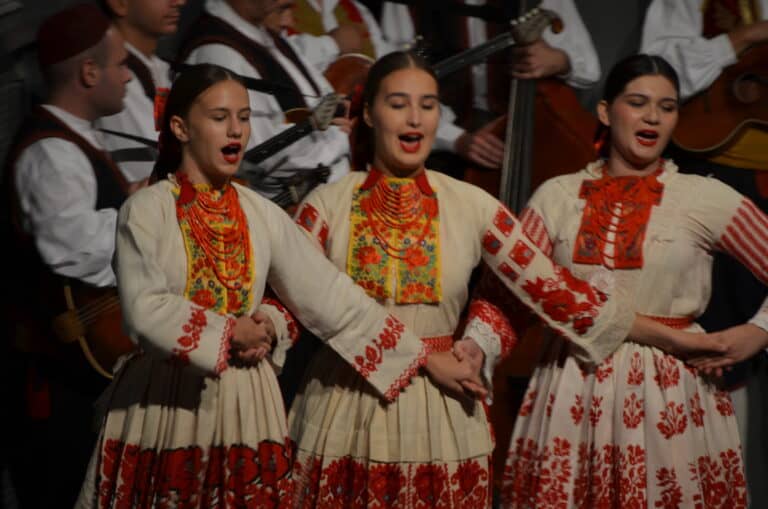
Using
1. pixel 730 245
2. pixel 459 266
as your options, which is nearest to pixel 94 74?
pixel 459 266

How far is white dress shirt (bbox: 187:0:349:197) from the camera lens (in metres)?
3.10

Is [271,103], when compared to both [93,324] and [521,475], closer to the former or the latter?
[93,324]

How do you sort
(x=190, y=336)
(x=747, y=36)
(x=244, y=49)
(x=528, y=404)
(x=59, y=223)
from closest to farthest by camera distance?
(x=190, y=336)
(x=528, y=404)
(x=59, y=223)
(x=244, y=49)
(x=747, y=36)

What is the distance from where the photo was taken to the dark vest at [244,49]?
10.1 feet

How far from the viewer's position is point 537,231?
273 centimetres

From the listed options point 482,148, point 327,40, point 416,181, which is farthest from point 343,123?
point 416,181

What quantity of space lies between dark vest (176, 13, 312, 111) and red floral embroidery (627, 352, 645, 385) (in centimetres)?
127

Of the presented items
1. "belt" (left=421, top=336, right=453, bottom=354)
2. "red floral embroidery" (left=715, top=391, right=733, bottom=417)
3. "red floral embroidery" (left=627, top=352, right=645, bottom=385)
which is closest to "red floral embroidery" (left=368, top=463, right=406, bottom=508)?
"belt" (left=421, top=336, right=453, bottom=354)

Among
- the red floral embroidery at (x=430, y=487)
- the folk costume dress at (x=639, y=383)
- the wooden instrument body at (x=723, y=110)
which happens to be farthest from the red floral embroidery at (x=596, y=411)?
the wooden instrument body at (x=723, y=110)

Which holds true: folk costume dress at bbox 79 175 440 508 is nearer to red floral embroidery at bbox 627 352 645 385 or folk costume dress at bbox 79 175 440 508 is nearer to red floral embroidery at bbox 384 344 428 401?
red floral embroidery at bbox 384 344 428 401

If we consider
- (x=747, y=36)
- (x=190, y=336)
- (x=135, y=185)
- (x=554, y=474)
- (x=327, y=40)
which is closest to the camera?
(x=190, y=336)

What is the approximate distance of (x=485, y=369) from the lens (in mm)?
2520

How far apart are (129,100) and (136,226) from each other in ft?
3.20

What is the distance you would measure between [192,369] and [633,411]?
1.11m
